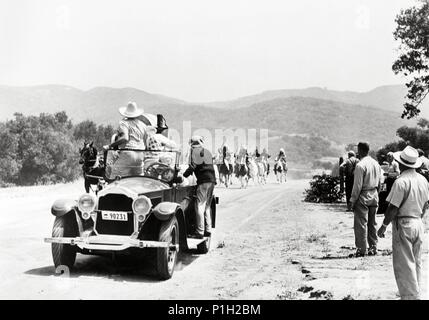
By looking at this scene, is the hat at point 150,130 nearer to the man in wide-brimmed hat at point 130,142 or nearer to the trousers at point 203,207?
the man in wide-brimmed hat at point 130,142

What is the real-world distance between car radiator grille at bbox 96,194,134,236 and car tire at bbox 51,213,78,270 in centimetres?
46

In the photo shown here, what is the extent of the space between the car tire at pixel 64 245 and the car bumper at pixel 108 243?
301mm

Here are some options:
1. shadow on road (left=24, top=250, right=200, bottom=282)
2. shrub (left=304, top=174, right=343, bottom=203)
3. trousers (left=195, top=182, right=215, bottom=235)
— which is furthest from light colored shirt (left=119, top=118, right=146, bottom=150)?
shrub (left=304, top=174, right=343, bottom=203)

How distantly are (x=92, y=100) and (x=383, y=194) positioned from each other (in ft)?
476

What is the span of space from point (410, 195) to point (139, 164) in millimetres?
4961

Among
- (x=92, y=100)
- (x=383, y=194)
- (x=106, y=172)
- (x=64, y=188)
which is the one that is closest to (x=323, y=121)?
(x=92, y=100)

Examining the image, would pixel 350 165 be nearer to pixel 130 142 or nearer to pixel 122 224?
pixel 130 142

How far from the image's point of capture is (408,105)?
2344 cm

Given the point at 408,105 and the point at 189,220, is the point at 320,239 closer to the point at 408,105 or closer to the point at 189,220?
the point at 189,220

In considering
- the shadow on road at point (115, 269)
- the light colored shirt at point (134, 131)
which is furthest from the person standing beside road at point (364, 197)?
the light colored shirt at point (134, 131)

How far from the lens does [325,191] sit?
81.1 ft

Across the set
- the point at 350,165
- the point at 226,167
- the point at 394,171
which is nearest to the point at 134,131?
the point at 394,171

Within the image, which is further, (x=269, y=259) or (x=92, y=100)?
(x=92, y=100)
